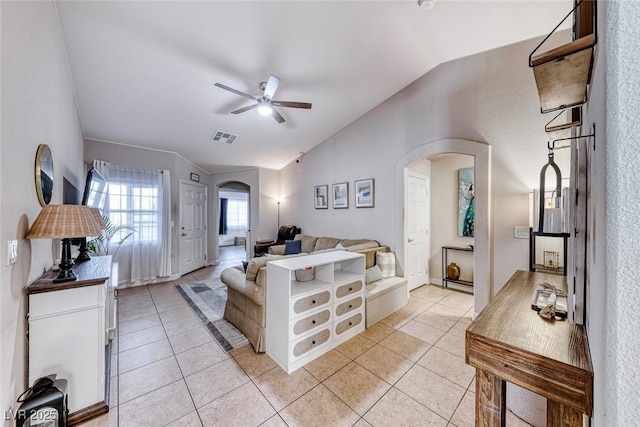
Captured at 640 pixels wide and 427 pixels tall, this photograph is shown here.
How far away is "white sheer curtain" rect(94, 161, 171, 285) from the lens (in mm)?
4266

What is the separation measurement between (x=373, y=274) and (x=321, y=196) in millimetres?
2404

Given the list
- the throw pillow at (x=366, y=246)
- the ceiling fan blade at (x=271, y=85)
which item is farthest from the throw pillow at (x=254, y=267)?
the ceiling fan blade at (x=271, y=85)

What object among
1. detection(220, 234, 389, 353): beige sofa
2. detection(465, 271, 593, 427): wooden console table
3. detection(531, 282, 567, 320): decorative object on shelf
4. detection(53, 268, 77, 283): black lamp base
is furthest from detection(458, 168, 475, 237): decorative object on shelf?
detection(53, 268, 77, 283): black lamp base

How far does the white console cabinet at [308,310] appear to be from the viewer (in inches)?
82.4

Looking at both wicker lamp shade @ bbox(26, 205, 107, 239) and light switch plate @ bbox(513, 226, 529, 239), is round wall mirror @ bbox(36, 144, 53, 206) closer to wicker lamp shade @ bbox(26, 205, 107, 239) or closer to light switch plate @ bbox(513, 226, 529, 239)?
wicker lamp shade @ bbox(26, 205, 107, 239)

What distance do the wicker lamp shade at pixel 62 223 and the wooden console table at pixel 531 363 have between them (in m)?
2.27

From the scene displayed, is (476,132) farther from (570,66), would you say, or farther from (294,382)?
(294,382)

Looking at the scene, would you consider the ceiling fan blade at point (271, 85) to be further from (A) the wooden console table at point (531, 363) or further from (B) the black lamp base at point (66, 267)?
(A) the wooden console table at point (531, 363)

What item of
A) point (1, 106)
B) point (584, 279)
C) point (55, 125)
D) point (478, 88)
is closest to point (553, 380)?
point (584, 279)

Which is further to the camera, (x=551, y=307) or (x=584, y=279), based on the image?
(x=551, y=307)

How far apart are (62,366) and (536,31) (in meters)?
5.06

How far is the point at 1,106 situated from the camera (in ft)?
3.60

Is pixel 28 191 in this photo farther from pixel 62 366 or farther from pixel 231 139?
pixel 231 139

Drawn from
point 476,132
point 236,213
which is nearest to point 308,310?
point 476,132
